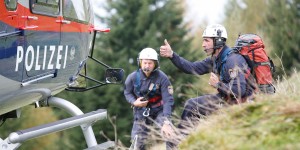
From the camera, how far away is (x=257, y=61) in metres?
7.79

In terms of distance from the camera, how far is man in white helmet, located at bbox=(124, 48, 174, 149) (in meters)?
9.88

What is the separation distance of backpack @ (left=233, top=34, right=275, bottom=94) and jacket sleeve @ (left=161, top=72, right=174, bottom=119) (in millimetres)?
2055

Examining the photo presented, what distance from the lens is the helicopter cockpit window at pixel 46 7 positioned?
727 cm

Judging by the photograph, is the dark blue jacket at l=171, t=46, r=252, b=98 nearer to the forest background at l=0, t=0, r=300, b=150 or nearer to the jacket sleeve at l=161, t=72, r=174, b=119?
the jacket sleeve at l=161, t=72, r=174, b=119

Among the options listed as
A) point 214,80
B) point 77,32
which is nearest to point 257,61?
point 214,80

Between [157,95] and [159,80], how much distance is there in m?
0.27

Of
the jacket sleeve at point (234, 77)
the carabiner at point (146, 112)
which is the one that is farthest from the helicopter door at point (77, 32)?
the jacket sleeve at point (234, 77)

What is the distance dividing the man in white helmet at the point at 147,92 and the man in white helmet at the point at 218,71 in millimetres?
1171

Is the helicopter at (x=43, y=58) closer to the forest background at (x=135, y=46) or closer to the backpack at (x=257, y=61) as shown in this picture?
the backpack at (x=257, y=61)

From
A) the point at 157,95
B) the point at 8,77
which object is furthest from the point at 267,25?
the point at 8,77

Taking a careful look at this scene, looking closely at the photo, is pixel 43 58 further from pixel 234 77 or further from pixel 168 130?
pixel 234 77

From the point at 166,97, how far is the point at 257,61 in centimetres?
230

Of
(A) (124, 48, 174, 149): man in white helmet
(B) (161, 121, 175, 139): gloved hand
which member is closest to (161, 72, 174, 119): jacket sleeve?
(A) (124, 48, 174, 149): man in white helmet

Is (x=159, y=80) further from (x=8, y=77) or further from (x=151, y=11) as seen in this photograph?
(x=151, y=11)
